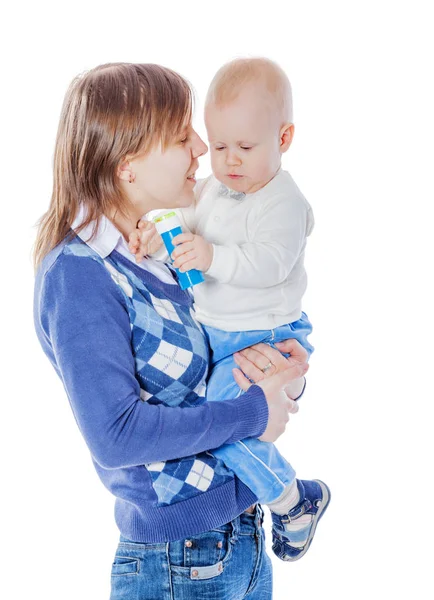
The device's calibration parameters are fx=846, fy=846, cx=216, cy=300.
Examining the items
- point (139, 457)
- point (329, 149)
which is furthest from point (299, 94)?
point (139, 457)

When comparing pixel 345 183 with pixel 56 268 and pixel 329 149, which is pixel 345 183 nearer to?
pixel 329 149

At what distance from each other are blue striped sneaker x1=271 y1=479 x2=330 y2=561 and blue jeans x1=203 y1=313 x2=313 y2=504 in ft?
0.66

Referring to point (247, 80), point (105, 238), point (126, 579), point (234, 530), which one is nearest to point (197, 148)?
point (247, 80)

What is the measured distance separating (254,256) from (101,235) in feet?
1.22

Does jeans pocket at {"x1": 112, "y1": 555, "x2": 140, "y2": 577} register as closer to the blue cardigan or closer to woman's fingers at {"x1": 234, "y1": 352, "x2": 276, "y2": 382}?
the blue cardigan

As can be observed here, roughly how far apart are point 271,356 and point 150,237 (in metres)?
0.43

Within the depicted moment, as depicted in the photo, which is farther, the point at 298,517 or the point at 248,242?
the point at 298,517

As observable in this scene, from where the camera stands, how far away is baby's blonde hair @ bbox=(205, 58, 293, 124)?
2086 mm

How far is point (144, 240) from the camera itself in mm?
2078

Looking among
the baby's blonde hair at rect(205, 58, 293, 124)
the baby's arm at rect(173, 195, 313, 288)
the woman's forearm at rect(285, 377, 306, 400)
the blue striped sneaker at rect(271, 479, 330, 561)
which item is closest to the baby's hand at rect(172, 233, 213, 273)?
the baby's arm at rect(173, 195, 313, 288)

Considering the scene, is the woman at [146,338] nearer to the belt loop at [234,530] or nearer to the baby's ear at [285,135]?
the belt loop at [234,530]

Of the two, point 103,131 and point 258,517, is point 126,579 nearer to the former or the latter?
point 258,517

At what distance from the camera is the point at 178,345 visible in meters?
1.98

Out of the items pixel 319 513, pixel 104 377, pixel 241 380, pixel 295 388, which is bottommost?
pixel 319 513
